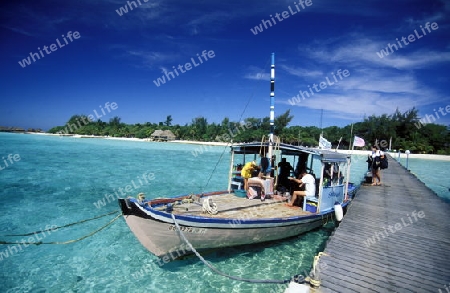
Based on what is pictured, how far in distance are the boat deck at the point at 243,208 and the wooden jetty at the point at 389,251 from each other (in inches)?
76.8

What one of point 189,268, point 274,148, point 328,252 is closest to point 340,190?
point 274,148

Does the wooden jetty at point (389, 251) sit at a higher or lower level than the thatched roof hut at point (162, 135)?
lower

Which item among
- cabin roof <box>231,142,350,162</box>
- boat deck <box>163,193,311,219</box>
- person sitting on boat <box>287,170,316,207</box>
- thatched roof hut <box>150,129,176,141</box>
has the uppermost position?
thatched roof hut <box>150,129,176,141</box>

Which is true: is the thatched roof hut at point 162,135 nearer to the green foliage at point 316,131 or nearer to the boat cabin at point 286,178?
the green foliage at point 316,131

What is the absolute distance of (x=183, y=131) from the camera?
97438 mm

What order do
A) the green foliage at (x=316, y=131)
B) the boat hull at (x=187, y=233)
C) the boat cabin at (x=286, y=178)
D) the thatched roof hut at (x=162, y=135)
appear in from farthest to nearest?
the thatched roof hut at (x=162, y=135), the green foliage at (x=316, y=131), the boat cabin at (x=286, y=178), the boat hull at (x=187, y=233)

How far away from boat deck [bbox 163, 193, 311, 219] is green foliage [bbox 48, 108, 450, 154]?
28403 millimetres

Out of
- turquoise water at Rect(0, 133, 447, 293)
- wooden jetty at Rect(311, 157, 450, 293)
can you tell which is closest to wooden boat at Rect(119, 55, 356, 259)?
turquoise water at Rect(0, 133, 447, 293)

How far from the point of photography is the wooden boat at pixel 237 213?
21.1ft

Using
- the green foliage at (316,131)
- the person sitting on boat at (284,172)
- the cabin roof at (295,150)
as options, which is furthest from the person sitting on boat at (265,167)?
the green foliage at (316,131)

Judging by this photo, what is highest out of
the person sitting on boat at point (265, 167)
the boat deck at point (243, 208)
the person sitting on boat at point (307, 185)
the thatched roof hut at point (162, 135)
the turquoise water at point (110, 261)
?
the thatched roof hut at point (162, 135)

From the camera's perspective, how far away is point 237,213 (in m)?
7.94

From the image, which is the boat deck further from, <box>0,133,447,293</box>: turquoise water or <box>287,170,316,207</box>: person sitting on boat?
<box>0,133,447,293</box>: turquoise water

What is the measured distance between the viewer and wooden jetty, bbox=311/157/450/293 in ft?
15.8
